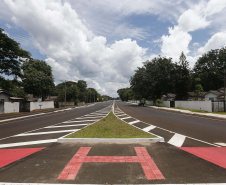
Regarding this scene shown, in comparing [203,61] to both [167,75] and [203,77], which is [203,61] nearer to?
[203,77]

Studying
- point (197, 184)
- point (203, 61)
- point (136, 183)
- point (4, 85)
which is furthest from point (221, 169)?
point (203, 61)

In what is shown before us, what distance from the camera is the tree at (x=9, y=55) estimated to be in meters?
21.2

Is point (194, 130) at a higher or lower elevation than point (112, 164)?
lower

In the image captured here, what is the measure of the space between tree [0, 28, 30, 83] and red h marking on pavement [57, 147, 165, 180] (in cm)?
2326

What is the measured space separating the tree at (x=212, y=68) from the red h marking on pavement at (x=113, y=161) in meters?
65.8

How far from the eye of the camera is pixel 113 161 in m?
4.26

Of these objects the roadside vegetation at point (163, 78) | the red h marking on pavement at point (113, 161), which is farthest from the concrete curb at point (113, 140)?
the roadside vegetation at point (163, 78)

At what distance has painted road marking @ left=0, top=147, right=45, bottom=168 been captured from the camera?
440 cm

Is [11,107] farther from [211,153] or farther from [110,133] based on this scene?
[211,153]

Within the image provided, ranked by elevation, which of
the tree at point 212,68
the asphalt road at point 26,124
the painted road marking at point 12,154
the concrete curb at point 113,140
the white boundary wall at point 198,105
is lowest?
the asphalt road at point 26,124

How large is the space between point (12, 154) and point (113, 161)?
12.0 feet

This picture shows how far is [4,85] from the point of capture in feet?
70.3

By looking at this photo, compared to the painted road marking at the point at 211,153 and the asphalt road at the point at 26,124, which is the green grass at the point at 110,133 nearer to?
the painted road marking at the point at 211,153

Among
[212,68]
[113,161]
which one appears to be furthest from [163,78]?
[113,161]
